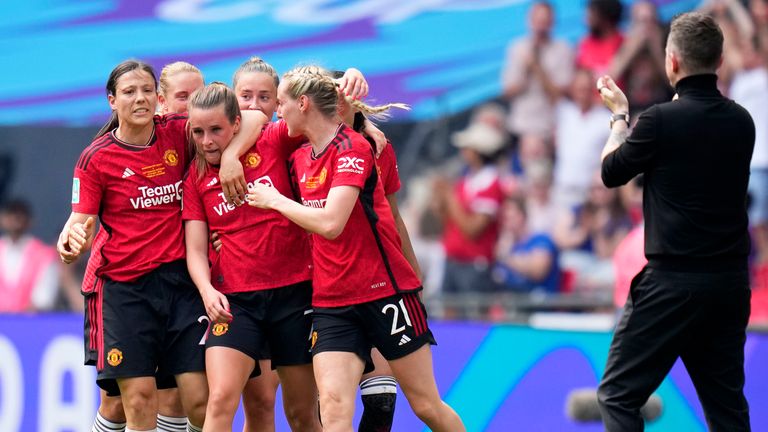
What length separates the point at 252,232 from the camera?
6422 millimetres

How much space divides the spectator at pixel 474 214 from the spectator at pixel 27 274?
431 centimetres

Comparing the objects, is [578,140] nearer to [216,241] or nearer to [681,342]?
[216,241]

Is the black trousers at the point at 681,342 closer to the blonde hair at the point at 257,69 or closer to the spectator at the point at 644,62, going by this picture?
the blonde hair at the point at 257,69

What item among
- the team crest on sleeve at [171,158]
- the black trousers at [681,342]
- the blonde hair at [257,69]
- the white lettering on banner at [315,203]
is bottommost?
the black trousers at [681,342]

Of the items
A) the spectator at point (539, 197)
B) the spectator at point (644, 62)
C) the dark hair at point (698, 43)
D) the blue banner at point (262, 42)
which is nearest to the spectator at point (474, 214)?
the spectator at point (539, 197)

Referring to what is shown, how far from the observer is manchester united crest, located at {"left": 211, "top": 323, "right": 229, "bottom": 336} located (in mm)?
6324

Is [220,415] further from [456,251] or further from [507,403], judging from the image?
[456,251]

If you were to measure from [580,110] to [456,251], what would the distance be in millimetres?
1824

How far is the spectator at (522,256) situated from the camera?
11180 millimetres

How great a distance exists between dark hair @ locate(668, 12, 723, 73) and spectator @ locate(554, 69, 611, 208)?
17.0 ft

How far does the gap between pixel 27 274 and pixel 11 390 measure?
340cm

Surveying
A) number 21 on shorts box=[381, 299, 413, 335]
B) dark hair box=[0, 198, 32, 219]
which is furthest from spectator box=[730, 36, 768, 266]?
dark hair box=[0, 198, 32, 219]

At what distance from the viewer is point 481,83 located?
39.4 ft

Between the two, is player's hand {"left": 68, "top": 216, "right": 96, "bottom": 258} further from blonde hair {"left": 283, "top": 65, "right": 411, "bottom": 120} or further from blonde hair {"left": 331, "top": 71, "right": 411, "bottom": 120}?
blonde hair {"left": 331, "top": 71, "right": 411, "bottom": 120}
